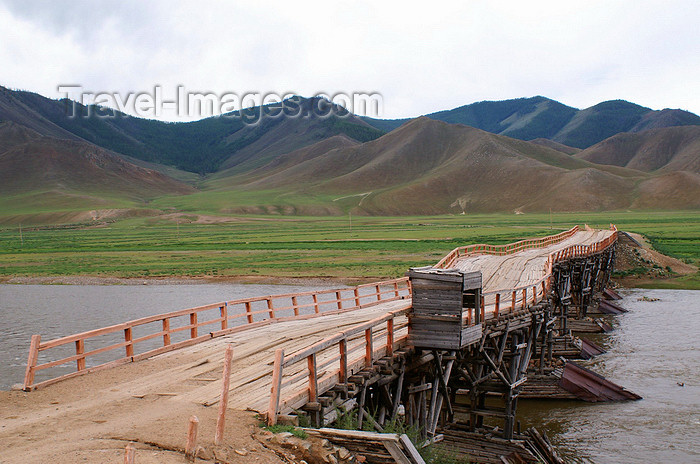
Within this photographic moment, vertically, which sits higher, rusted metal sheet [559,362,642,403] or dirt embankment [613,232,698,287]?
dirt embankment [613,232,698,287]

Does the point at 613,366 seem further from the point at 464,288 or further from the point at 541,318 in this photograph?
the point at 464,288

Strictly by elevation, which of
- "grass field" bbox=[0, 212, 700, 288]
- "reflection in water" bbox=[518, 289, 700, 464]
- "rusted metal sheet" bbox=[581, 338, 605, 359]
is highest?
"grass field" bbox=[0, 212, 700, 288]

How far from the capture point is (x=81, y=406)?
34.3 feet

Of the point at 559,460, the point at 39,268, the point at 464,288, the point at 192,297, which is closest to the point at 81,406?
the point at 464,288

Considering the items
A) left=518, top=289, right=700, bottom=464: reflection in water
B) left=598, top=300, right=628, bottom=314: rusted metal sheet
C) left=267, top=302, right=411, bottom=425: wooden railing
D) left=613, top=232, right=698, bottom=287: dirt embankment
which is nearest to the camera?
left=267, top=302, right=411, bottom=425: wooden railing

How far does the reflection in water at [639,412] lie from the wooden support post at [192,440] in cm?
1379

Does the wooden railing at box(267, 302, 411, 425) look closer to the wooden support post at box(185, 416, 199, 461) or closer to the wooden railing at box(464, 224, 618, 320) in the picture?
the wooden support post at box(185, 416, 199, 461)

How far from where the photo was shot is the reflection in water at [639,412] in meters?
18.7

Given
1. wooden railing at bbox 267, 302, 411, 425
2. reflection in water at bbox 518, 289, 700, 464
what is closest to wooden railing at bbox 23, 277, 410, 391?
wooden railing at bbox 267, 302, 411, 425

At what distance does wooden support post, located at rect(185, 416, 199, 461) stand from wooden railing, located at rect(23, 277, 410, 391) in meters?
4.93

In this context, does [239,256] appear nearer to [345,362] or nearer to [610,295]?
[610,295]

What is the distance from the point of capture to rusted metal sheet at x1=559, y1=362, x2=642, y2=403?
2300 cm

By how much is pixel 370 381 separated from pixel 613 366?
64.5 ft

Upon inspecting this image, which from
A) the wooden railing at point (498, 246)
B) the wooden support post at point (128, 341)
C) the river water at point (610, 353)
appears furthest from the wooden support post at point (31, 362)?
the wooden railing at point (498, 246)
